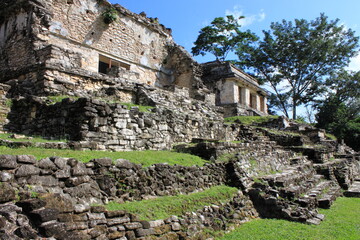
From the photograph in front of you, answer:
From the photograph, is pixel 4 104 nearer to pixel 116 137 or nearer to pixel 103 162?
pixel 116 137

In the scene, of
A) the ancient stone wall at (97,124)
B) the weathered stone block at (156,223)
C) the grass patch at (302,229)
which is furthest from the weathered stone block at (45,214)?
the grass patch at (302,229)

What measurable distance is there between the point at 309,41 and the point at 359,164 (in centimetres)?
1819

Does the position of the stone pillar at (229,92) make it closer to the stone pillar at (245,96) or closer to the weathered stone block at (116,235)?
the stone pillar at (245,96)

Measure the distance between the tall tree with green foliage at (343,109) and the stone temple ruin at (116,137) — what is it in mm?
10144

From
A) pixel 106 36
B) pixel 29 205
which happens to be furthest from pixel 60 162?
pixel 106 36

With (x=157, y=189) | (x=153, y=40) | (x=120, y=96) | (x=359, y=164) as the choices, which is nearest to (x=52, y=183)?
(x=157, y=189)

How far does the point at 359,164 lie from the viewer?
18.2m

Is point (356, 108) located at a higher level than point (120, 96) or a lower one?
higher

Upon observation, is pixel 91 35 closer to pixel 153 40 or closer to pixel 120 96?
pixel 153 40

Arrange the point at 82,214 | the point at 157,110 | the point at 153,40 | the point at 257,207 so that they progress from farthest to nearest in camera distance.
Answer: the point at 153,40 → the point at 157,110 → the point at 257,207 → the point at 82,214

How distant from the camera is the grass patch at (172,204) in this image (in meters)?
5.04

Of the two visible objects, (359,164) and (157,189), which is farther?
(359,164)

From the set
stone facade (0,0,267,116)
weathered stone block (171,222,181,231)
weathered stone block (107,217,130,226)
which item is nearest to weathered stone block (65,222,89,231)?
weathered stone block (107,217,130,226)

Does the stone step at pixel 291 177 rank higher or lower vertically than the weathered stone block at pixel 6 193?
lower
